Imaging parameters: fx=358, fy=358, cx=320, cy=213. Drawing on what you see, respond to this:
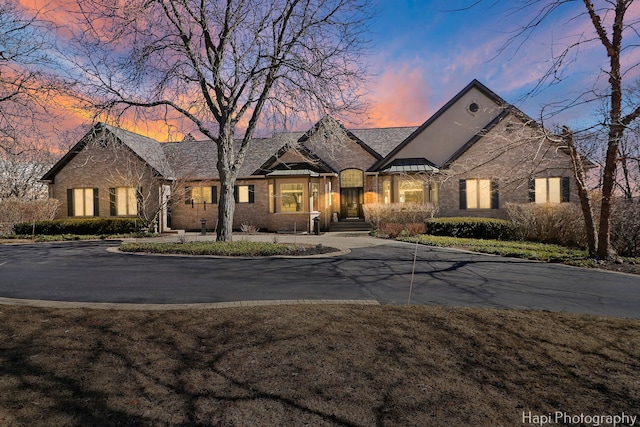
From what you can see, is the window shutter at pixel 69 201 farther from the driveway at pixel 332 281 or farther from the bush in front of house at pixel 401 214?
the bush in front of house at pixel 401 214

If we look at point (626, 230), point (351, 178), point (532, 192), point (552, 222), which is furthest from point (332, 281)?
point (351, 178)

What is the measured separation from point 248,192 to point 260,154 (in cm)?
375

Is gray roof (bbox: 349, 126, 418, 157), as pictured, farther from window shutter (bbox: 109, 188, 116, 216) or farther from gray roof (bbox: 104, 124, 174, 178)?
window shutter (bbox: 109, 188, 116, 216)

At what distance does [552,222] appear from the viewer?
1533cm

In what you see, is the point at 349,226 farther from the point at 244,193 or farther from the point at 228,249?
the point at 228,249

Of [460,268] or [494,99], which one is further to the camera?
[494,99]

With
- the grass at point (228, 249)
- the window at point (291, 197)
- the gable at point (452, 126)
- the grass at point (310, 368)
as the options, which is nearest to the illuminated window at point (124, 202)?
the window at point (291, 197)

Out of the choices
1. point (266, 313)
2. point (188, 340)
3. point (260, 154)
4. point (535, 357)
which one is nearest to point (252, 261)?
point (266, 313)

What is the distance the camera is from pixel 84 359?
3637 mm

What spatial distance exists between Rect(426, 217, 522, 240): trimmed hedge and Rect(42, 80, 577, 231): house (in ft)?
9.11

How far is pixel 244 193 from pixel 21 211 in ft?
44.9

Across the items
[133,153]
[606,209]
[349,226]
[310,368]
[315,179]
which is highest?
[133,153]

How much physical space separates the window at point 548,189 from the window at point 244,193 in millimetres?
16801

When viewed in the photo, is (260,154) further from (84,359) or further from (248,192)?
(84,359)
